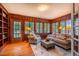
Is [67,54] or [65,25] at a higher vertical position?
[65,25]

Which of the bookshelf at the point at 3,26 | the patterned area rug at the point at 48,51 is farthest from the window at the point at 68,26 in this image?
the bookshelf at the point at 3,26

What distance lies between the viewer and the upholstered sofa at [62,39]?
278 centimetres

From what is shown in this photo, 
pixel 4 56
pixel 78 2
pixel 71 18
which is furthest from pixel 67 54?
pixel 4 56

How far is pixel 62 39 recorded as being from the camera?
301 cm

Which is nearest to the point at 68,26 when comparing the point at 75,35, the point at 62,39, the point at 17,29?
the point at 75,35

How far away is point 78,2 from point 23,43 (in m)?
1.77

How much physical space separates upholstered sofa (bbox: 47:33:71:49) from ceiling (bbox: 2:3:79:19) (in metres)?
0.54

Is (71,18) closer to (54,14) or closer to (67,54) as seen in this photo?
(54,14)

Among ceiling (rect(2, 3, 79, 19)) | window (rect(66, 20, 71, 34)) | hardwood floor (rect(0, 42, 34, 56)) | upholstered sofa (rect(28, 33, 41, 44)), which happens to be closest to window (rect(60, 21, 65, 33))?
window (rect(66, 20, 71, 34))

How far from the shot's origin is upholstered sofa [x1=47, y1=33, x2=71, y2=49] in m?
2.78

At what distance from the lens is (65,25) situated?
269 cm

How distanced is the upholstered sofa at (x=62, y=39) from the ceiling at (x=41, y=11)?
1.78 ft

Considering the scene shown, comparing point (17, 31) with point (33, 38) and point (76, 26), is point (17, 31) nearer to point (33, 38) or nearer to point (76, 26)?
point (33, 38)

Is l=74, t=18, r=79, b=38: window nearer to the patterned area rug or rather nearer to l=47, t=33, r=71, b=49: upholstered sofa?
l=47, t=33, r=71, b=49: upholstered sofa
